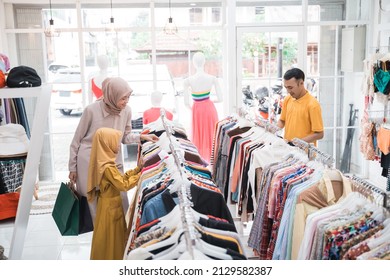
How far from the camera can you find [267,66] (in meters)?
6.50

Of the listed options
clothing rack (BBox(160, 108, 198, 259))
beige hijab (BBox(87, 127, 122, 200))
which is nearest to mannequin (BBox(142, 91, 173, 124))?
beige hijab (BBox(87, 127, 122, 200))

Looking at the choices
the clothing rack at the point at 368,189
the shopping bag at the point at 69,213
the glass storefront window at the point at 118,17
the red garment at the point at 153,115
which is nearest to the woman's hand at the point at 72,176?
the shopping bag at the point at 69,213

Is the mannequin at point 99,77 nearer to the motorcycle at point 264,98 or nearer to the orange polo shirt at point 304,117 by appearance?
the motorcycle at point 264,98

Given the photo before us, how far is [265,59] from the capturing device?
21.2 feet

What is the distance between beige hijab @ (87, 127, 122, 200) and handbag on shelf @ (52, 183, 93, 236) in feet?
0.99

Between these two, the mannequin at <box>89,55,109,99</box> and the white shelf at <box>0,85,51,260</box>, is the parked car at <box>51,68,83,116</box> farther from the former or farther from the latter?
the white shelf at <box>0,85,51,260</box>

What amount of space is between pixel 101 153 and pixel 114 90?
0.64 meters

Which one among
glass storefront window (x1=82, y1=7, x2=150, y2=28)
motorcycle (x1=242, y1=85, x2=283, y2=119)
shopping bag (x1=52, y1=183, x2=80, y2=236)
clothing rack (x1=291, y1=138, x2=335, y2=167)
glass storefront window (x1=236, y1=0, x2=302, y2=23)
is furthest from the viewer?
glass storefront window (x1=82, y1=7, x2=150, y2=28)

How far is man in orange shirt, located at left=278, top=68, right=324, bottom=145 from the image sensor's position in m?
3.93

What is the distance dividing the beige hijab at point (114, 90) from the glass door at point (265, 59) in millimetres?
3175

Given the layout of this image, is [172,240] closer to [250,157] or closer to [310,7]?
[250,157]

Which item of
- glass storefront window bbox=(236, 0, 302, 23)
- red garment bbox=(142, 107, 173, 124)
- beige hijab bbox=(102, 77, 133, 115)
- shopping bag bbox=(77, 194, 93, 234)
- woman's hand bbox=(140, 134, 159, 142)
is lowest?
shopping bag bbox=(77, 194, 93, 234)

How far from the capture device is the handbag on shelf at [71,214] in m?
3.45
